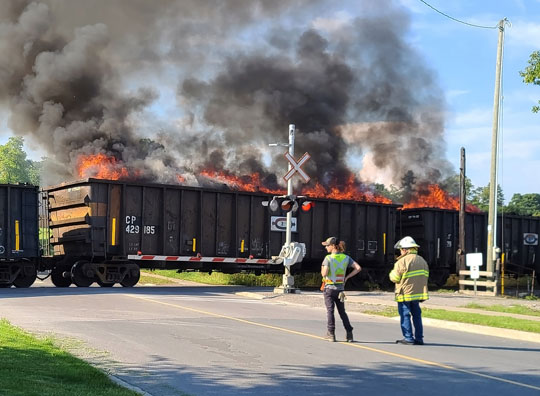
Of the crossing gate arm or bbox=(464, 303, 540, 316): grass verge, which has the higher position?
the crossing gate arm

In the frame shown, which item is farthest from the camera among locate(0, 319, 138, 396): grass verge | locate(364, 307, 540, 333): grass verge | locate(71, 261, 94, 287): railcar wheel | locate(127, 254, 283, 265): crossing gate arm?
locate(127, 254, 283, 265): crossing gate arm

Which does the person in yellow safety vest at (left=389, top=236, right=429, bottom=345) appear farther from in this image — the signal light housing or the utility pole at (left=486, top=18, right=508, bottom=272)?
the utility pole at (left=486, top=18, right=508, bottom=272)

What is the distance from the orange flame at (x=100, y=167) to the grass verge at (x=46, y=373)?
21.2 m

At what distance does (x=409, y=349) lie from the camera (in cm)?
1090

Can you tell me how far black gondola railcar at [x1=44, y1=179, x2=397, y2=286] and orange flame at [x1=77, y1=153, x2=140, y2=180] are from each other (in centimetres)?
456

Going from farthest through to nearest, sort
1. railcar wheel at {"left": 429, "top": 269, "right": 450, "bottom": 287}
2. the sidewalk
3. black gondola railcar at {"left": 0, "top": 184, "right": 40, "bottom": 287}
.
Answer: railcar wheel at {"left": 429, "top": 269, "right": 450, "bottom": 287} < black gondola railcar at {"left": 0, "top": 184, "right": 40, "bottom": 287} < the sidewalk

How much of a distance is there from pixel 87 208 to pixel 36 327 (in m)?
12.3

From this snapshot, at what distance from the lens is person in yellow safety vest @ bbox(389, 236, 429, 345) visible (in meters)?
11.4

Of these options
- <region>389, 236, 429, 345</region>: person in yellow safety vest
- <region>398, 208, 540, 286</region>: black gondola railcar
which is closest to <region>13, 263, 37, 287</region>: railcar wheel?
<region>389, 236, 429, 345</region>: person in yellow safety vest

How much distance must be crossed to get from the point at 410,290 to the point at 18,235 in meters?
15.4

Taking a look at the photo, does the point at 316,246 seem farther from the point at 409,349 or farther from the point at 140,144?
the point at 409,349

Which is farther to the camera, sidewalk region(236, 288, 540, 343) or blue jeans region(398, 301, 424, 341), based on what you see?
Result: sidewalk region(236, 288, 540, 343)

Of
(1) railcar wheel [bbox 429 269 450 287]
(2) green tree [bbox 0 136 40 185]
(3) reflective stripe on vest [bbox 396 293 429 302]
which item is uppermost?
(2) green tree [bbox 0 136 40 185]

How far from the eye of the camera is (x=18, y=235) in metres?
23.0
